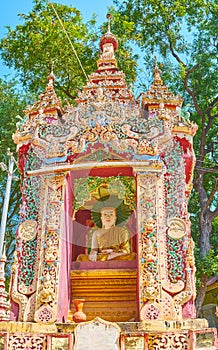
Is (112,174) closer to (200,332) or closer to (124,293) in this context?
(124,293)

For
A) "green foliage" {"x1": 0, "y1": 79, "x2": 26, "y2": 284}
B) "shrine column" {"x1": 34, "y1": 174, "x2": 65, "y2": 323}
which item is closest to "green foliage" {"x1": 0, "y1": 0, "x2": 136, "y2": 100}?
"green foliage" {"x1": 0, "y1": 79, "x2": 26, "y2": 284}

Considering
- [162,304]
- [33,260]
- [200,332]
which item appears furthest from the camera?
[33,260]

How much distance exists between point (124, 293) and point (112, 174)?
7.11ft

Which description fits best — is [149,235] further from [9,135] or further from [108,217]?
[9,135]

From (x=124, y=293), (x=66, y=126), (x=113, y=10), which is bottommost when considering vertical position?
(x=124, y=293)

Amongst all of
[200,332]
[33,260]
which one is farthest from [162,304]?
[33,260]

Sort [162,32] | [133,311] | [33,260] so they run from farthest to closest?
[162,32], [133,311], [33,260]

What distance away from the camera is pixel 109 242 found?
8.45m

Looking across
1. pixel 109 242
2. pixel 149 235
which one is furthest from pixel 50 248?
pixel 109 242

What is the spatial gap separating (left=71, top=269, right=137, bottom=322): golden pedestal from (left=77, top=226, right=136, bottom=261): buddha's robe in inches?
19.4

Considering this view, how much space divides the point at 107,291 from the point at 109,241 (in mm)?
1073

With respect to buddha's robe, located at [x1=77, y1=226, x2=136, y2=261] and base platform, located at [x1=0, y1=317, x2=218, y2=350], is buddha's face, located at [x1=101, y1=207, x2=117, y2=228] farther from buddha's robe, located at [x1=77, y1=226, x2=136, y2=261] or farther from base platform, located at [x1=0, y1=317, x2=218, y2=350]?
base platform, located at [x1=0, y1=317, x2=218, y2=350]

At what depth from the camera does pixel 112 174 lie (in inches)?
309

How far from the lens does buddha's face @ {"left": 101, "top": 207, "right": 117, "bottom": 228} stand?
28.5 feet
